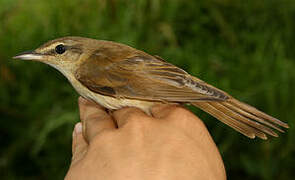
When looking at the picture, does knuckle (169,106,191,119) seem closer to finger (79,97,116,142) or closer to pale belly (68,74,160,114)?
pale belly (68,74,160,114)

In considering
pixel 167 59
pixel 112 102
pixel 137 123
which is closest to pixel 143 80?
pixel 112 102

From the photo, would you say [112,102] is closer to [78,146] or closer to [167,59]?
[78,146]

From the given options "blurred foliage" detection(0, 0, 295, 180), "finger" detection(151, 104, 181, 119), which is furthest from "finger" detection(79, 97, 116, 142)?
"blurred foliage" detection(0, 0, 295, 180)

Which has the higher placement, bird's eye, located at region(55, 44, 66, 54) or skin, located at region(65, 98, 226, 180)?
bird's eye, located at region(55, 44, 66, 54)

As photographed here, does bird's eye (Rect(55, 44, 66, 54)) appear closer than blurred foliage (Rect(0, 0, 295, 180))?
Yes

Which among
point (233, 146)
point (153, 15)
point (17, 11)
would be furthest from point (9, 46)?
point (233, 146)

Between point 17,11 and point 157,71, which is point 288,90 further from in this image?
point 17,11

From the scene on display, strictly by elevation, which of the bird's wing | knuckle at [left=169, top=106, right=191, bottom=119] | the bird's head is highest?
the bird's head
